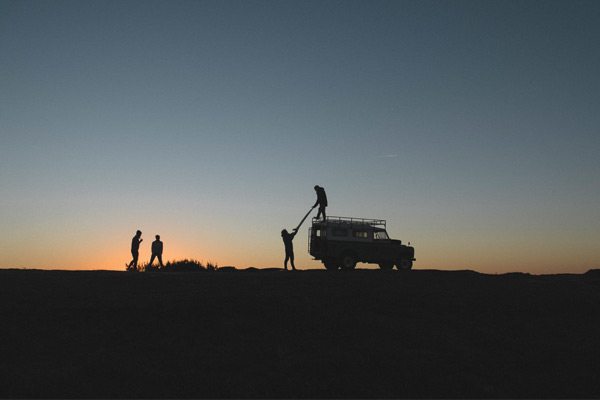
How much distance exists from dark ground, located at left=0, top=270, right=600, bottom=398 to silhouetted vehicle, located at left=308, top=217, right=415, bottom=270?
27.7 feet

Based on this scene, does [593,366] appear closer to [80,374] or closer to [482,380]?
[482,380]

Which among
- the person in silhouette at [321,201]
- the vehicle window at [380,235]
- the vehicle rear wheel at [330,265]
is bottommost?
the vehicle rear wheel at [330,265]

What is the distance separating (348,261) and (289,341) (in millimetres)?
14703

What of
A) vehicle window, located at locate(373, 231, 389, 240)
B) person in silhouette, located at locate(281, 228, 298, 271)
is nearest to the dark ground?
person in silhouette, located at locate(281, 228, 298, 271)

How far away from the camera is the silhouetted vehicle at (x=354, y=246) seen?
26.0 metres

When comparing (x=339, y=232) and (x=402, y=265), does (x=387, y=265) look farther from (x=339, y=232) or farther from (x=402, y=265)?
(x=339, y=232)

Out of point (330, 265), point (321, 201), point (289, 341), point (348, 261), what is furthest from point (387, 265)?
point (289, 341)

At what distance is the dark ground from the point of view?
9641 mm

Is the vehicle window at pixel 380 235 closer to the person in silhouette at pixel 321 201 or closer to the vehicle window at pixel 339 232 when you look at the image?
the vehicle window at pixel 339 232

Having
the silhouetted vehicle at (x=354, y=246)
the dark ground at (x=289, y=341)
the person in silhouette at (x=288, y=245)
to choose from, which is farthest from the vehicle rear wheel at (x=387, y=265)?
the dark ground at (x=289, y=341)

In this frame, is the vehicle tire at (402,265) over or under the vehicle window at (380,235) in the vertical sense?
under

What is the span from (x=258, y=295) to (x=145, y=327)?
12.6 ft

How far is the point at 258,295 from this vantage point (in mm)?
15312

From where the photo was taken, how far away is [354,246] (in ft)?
86.2
